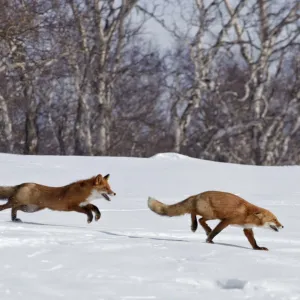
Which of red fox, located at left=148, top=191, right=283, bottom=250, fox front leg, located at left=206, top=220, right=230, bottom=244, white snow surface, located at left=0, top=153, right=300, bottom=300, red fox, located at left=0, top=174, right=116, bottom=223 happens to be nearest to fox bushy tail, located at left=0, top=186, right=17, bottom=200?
red fox, located at left=0, top=174, right=116, bottom=223

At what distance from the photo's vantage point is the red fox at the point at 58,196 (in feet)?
33.3

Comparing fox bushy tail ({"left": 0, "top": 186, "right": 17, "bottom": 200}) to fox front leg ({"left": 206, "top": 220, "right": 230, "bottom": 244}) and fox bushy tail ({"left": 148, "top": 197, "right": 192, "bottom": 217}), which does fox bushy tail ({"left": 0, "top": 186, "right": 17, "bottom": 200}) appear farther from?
→ fox front leg ({"left": 206, "top": 220, "right": 230, "bottom": 244})

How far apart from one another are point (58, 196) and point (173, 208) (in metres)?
1.77

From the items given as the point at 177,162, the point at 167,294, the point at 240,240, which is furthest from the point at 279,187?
the point at 167,294

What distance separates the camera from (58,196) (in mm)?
10133

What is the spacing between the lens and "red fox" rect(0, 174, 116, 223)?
10141 mm

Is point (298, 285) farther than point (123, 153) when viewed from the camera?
No

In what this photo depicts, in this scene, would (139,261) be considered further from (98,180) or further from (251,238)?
(98,180)

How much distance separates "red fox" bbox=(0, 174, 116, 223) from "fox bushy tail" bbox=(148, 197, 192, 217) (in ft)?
3.87

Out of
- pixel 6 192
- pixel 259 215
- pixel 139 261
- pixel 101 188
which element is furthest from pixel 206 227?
pixel 6 192

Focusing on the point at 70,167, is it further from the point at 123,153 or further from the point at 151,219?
the point at 123,153

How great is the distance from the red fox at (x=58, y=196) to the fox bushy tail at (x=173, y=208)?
1178mm

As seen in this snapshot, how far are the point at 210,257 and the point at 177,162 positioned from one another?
14.1m

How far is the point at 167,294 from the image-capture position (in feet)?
17.8
